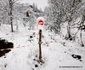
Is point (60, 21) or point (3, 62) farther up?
point (60, 21)

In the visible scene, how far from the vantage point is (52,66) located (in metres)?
6.53

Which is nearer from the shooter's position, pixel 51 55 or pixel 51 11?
pixel 51 55

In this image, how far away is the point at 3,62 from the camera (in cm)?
679

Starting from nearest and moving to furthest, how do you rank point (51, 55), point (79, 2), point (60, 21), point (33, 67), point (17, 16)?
1. point (33, 67)
2. point (51, 55)
3. point (79, 2)
4. point (60, 21)
5. point (17, 16)

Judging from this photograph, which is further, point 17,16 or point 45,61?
point 17,16

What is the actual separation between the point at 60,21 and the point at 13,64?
14.8 m

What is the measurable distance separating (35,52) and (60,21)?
524 inches

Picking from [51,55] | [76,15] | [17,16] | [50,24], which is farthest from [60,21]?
[51,55]

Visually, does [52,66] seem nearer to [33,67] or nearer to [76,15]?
[33,67]

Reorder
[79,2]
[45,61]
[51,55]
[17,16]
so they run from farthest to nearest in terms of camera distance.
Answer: [17,16], [79,2], [51,55], [45,61]

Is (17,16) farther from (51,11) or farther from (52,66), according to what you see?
(52,66)

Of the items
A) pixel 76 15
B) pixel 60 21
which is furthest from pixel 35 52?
pixel 60 21

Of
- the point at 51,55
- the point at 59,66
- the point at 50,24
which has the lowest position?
the point at 59,66

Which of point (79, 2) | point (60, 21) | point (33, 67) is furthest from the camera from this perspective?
point (60, 21)
